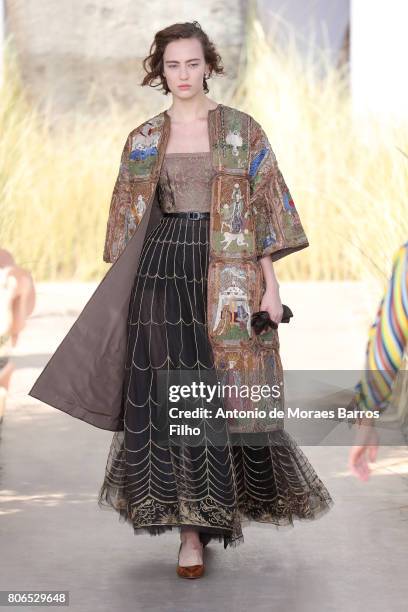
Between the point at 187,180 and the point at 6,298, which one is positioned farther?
the point at 6,298

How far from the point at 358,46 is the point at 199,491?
622 centimetres

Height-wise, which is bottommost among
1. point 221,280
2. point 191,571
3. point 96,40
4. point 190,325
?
point 191,571

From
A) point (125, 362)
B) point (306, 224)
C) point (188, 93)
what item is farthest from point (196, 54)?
point (306, 224)

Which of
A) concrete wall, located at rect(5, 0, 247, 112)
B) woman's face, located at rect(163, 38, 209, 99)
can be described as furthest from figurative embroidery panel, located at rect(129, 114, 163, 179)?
concrete wall, located at rect(5, 0, 247, 112)

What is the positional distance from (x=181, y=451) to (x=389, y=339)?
1.62m

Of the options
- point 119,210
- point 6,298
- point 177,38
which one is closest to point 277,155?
point 6,298

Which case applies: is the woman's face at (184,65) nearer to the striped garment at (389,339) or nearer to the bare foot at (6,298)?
the bare foot at (6,298)

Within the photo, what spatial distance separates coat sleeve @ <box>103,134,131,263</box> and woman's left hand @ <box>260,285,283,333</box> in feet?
1.25

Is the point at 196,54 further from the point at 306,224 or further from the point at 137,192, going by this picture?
the point at 306,224

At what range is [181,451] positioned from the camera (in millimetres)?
3262

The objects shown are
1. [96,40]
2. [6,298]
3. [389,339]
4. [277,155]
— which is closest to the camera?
[389,339]

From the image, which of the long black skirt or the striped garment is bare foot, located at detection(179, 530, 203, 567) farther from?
the striped garment

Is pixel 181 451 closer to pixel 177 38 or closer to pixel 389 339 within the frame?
pixel 177 38

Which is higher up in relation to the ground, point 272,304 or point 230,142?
point 230,142
